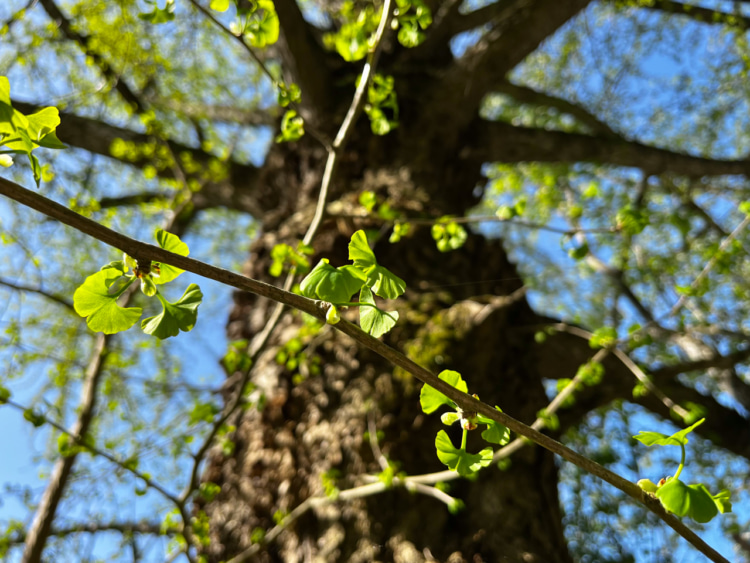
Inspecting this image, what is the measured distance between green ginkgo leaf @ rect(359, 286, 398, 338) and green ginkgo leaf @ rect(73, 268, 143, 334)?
254 mm

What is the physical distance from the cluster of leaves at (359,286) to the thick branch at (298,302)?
0.02 metres

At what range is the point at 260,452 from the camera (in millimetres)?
1804

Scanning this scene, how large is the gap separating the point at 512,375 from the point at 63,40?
108 inches

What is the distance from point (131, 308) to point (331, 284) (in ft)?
0.82

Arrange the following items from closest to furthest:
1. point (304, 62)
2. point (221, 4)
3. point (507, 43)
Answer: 1. point (221, 4)
2. point (304, 62)
3. point (507, 43)

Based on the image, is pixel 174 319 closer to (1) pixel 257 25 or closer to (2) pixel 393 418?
(1) pixel 257 25

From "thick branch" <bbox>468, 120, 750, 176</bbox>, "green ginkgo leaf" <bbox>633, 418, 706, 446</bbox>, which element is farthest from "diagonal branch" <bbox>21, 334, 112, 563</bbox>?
"thick branch" <bbox>468, 120, 750, 176</bbox>

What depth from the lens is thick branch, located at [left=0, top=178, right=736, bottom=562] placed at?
50 cm

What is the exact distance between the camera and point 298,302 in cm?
Result: 55

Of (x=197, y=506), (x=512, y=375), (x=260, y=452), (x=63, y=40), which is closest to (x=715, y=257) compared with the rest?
(x=512, y=375)

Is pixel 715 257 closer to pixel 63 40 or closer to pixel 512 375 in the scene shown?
pixel 512 375

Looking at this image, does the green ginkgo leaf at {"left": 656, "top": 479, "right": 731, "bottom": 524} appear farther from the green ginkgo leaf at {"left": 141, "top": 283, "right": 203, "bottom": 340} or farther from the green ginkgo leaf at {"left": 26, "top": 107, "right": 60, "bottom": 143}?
the green ginkgo leaf at {"left": 26, "top": 107, "right": 60, "bottom": 143}

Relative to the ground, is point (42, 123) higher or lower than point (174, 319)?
higher

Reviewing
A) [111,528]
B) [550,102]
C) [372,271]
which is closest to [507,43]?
[550,102]
